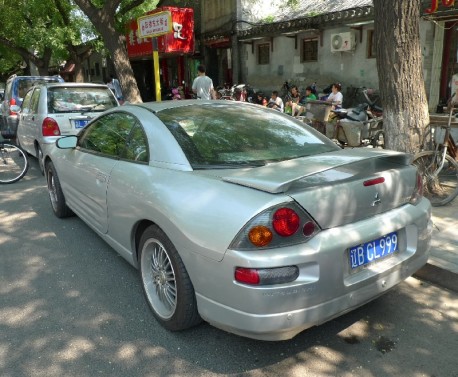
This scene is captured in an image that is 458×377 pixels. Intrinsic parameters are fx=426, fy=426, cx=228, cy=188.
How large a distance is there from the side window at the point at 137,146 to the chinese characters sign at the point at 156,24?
14.4 ft

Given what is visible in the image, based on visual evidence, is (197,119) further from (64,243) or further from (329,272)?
(64,243)

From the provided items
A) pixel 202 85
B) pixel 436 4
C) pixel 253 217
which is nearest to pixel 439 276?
pixel 253 217

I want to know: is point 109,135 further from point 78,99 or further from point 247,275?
point 78,99

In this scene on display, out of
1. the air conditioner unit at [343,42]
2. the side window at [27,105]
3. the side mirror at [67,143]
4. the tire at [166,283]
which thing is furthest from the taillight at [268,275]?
the air conditioner unit at [343,42]

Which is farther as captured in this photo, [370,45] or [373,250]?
[370,45]

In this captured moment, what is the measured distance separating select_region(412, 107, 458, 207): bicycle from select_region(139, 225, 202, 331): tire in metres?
3.60

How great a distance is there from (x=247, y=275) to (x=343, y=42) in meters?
11.5

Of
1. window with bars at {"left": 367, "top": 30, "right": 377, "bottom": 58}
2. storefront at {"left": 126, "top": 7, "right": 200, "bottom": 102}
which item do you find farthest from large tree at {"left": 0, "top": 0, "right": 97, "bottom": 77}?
window with bars at {"left": 367, "top": 30, "right": 377, "bottom": 58}

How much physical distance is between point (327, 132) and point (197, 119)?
194 inches

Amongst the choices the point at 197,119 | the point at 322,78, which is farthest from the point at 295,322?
the point at 322,78

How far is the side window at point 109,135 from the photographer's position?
11.8 ft

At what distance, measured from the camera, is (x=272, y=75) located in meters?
15.3

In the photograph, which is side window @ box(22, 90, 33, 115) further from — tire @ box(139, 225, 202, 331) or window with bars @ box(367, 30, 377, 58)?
window with bars @ box(367, 30, 377, 58)

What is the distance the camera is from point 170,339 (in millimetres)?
2811
